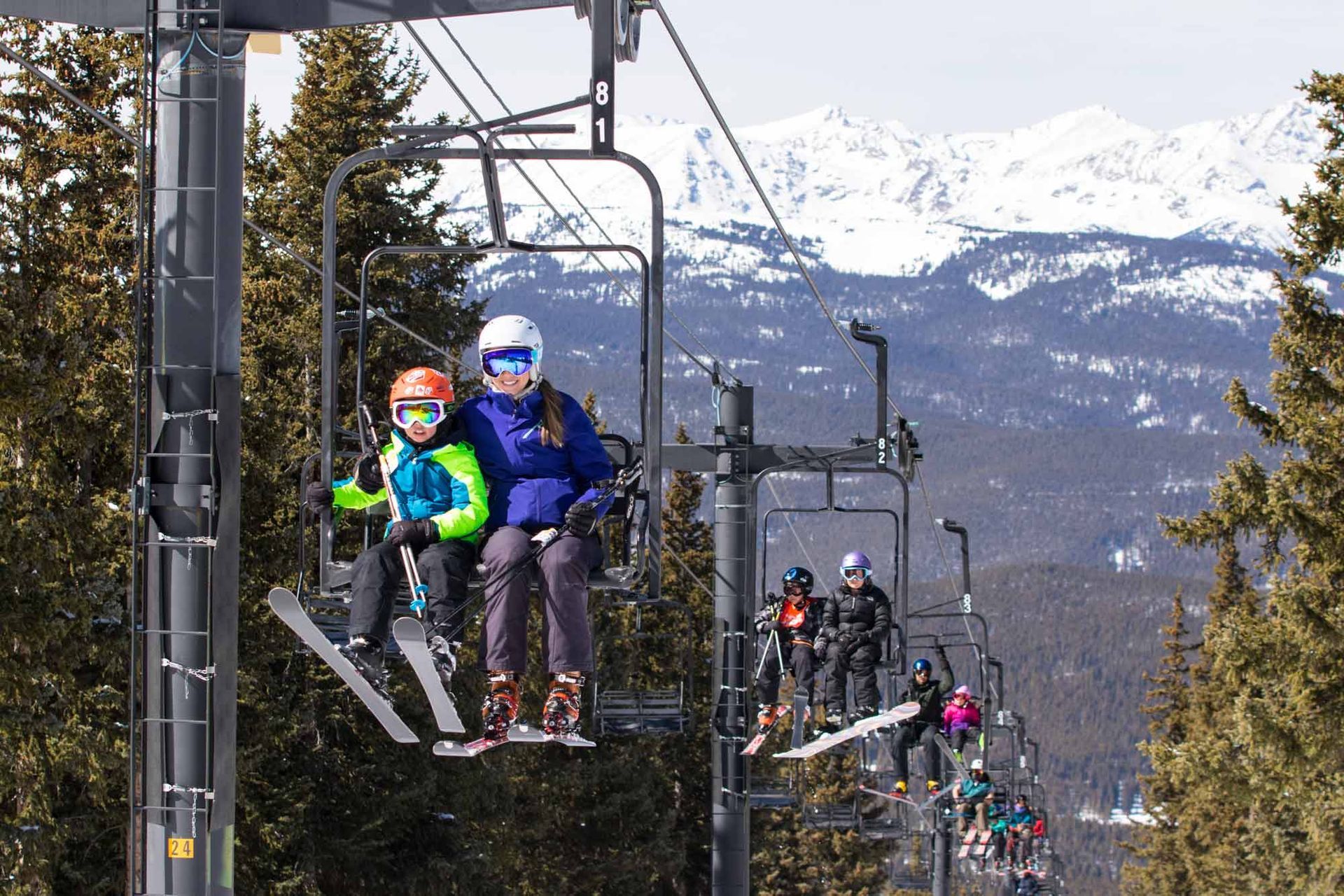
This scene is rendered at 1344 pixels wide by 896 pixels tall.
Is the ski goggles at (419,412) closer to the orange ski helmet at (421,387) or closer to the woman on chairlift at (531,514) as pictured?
the orange ski helmet at (421,387)

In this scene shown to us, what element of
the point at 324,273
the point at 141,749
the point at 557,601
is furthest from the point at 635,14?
the point at 141,749

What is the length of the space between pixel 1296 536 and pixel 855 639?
18.8ft

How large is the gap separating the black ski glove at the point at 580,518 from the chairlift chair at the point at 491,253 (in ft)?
0.85

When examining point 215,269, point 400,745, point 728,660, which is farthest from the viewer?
point 400,745

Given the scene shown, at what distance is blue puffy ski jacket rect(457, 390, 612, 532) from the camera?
378 inches

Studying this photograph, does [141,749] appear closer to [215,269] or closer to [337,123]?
[215,269]

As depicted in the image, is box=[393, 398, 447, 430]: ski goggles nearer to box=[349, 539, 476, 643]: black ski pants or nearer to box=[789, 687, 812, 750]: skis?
box=[349, 539, 476, 643]: black ski pants

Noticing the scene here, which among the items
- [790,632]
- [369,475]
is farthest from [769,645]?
[369,475]

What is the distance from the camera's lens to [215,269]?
690 cm

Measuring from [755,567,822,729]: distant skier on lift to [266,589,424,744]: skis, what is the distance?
993cm

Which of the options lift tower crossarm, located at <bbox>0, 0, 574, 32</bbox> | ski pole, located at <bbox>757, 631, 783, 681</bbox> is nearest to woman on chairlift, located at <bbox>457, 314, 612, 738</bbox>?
lift tower crossarm, located at <bbox>0, 0, 574, 32</bbox>

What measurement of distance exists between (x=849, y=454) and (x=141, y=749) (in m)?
11.2

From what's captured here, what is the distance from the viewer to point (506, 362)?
9.73 meters

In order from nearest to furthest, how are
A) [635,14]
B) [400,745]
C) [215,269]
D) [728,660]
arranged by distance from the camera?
[215,269], [635,14], [728,660], [400,745]
